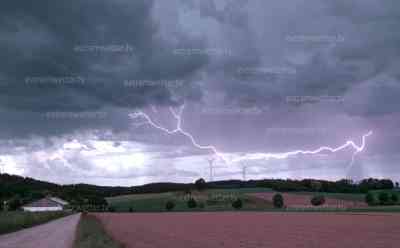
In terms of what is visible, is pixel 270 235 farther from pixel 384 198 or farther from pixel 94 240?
pixel 384 198

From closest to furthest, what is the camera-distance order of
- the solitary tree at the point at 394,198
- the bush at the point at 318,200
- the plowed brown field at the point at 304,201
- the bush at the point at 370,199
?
the solitary tree at the point at 394,198, the bush at the point at 370,199, the plowed brown field at the point at 304,201, the bush at the point at 318,200

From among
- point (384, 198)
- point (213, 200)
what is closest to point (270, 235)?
point (384, 198)

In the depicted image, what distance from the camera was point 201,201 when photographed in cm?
15200

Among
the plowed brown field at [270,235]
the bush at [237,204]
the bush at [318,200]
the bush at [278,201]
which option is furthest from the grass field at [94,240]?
the bush at [237,204]

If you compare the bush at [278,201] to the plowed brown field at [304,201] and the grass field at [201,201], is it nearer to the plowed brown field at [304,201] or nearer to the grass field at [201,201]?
the plowed brown field at [304,201]

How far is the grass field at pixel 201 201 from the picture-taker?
143000mm

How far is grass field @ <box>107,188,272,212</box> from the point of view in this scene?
5630 inches

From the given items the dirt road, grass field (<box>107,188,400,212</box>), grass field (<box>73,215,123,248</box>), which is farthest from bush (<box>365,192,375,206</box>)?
grass field (<box>73,215,123,248</box>)

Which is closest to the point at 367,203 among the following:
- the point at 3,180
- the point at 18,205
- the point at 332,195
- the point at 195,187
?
the point at 332,195

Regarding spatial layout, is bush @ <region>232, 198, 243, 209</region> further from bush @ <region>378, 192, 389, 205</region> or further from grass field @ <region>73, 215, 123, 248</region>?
grass field @ <region>73, 215, 123, 248</region>

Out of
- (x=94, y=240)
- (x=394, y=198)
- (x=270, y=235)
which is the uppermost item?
(x=394, y=198)

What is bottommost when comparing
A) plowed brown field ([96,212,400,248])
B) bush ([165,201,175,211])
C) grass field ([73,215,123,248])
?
plowed brown field ([96,212,400,248])

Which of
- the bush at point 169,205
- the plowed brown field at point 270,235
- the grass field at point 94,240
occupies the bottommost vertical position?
the plowed brown field at point 270,235

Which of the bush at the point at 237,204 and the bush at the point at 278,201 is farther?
the bush at the point at 237,204
